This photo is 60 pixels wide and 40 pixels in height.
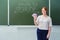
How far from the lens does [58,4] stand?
4.30 m

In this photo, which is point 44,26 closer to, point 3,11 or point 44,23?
point 44,23

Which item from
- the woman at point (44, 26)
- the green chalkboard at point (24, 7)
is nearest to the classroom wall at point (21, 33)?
the green chalkboard at point (24, 7)

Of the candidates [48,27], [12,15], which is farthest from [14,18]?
[48,27]

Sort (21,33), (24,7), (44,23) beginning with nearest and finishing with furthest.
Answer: (44,23) < (24,7) < (21,33)

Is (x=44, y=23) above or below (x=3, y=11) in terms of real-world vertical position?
below

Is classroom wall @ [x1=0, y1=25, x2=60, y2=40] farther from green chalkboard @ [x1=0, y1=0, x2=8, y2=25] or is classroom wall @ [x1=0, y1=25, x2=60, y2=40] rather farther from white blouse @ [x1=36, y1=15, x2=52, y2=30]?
white blouse @ [x1=36, y1=15, x2=52, y2=30]

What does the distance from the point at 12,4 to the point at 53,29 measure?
4.77 feet

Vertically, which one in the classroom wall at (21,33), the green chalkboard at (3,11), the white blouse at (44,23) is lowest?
the classroom wall at (21,33)

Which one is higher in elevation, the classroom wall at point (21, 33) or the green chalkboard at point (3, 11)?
the green chalkboard at point (3, 11)

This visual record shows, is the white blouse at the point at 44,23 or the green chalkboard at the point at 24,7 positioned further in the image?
the green chalkboard at the point at 24,7

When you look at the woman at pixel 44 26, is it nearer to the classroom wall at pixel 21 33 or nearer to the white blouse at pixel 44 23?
the white blouse at pixel 44 23

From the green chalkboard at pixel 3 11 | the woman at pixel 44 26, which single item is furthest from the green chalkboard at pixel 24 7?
the woman at pixel 44 26

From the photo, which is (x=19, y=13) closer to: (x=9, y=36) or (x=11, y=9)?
(x=11, y=9)

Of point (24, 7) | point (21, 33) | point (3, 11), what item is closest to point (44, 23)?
point (24, 7)
